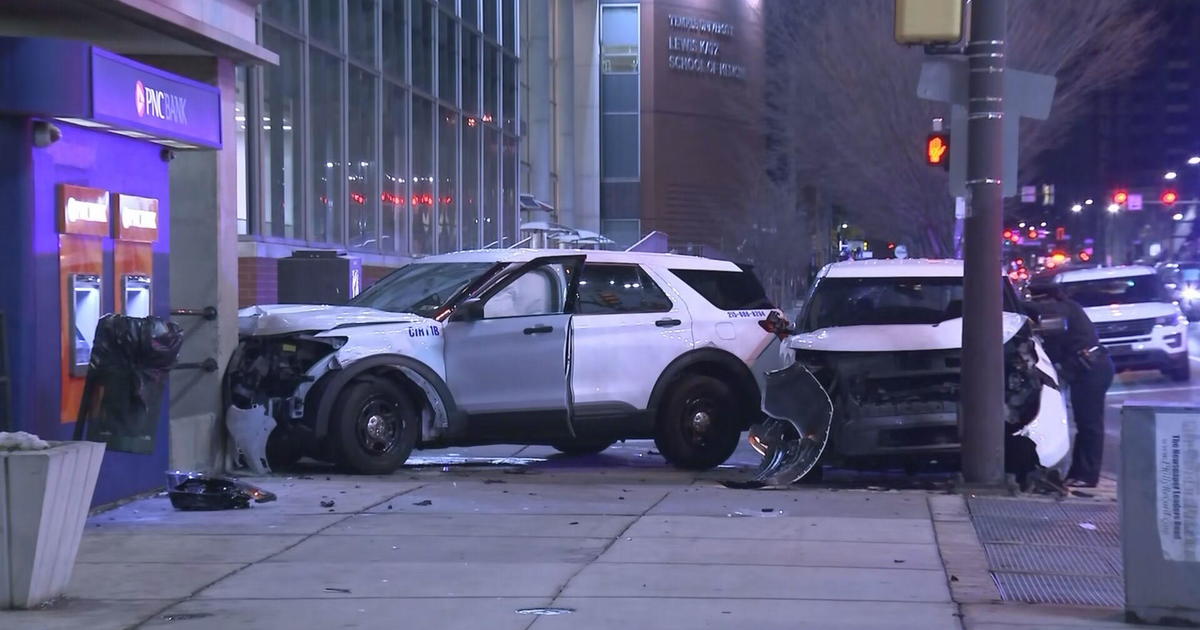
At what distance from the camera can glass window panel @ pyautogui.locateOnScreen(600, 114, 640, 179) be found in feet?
168

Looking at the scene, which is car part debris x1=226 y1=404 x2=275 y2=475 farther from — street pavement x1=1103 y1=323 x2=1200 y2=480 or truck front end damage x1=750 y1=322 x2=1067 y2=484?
street pavement x1=1103 y1=323 x2=1200 y2=480

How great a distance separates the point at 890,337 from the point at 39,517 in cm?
641

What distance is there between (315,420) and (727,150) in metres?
44.7

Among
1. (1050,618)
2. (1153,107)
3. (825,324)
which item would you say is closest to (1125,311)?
(825,324)

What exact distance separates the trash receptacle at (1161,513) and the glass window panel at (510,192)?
31.5 metres

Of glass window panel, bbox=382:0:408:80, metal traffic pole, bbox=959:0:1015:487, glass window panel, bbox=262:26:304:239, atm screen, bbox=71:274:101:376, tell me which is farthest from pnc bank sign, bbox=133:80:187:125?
glass window panel, bbox=382:0:408:80

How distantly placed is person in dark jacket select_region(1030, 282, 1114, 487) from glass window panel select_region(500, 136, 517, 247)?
87.7ft

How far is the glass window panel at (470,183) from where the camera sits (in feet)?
110

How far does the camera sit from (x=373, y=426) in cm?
1114

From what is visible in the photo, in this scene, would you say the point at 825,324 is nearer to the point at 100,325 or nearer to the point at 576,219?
the point at 100,325

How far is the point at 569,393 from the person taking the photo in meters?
11.6

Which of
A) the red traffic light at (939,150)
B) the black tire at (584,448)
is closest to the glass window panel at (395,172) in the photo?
the black tire at (584,448)

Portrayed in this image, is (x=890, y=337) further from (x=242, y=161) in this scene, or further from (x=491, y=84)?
(x=491, y=84)

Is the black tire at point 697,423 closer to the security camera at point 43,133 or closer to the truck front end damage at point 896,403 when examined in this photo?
the truck front end damage at point 896,403
